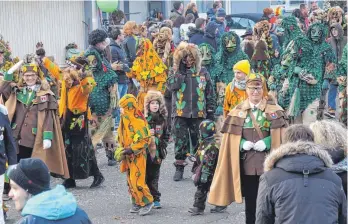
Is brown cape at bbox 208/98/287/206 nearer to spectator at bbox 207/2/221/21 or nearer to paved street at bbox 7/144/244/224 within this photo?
paved street at bbox 7/144/244/224

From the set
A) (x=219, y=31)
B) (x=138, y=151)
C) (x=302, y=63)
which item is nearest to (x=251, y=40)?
(x=219, y=31)

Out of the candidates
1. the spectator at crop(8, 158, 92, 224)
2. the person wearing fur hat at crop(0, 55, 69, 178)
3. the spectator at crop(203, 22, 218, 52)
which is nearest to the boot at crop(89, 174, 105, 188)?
the person wearing fur hat at crop(0, 55, 69, 178)

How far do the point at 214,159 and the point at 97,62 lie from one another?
366 centimetres

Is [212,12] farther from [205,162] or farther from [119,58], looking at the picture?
[205,162]

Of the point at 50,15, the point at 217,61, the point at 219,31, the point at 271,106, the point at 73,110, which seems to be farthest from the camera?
the point at 50,15

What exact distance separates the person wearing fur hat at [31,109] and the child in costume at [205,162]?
1.96 m

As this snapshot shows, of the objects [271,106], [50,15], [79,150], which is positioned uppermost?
[50,15]

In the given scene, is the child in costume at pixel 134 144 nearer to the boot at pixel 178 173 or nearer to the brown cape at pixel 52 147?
the brown cape at pixel 52 147

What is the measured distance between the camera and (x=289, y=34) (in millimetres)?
13938

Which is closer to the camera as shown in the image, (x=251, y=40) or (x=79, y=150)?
(x=79, y=150)

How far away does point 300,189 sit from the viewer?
5918mm

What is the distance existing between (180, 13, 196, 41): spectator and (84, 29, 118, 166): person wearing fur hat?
23.3ft

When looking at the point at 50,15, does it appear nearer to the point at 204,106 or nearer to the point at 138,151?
the point at 204,106

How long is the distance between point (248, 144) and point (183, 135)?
3.67m
